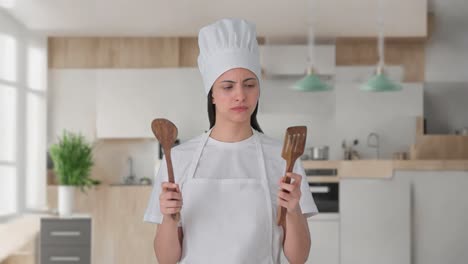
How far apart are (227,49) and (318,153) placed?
5.71 metres

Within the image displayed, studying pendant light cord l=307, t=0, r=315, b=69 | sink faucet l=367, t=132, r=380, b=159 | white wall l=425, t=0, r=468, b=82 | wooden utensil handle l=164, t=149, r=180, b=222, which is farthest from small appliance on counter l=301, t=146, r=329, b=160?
wooden utensil handle l=164, t=149, r=180, b=222

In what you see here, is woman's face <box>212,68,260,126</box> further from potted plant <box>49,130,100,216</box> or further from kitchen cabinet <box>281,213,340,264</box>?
potted plant <box>49,130,100,216</box>

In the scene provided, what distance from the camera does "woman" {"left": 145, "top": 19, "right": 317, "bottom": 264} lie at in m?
1.70

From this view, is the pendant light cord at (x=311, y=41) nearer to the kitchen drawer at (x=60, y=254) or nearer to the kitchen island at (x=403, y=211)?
the kitchen island at (x=403, y=211)

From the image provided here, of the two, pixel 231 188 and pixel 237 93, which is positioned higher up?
pixel 237 93

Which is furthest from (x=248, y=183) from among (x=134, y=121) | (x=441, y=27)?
(x=441, y=27)

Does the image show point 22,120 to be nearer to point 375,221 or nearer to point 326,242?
point 326,242

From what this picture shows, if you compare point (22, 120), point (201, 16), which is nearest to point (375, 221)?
point (201, 16)

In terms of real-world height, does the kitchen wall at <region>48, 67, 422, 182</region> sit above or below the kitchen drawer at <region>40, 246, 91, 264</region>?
above

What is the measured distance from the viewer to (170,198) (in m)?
1.59

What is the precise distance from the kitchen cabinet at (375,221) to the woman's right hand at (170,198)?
4.07 meters

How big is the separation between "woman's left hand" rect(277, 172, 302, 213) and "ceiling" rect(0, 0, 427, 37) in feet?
15.4

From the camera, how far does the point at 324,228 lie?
5.75 m

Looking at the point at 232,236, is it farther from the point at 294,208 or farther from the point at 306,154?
the point at 306,154
